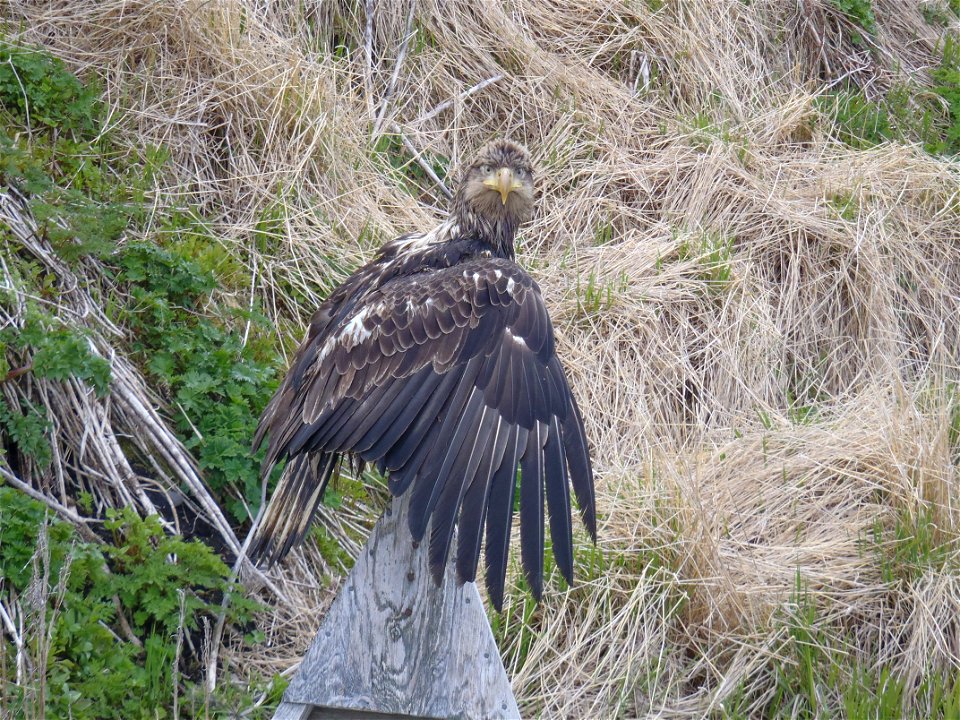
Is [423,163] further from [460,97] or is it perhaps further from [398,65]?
[398,65]

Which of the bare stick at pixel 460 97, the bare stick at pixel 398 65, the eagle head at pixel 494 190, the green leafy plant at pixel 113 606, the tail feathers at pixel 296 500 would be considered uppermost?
the bare stick at pixel 398 65

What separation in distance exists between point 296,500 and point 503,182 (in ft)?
5.15

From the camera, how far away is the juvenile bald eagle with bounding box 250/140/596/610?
288 cm

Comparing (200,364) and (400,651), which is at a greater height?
(200,364)

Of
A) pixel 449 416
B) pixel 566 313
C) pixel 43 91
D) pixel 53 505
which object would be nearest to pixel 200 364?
pixel 53 505

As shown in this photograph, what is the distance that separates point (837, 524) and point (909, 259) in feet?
7.23

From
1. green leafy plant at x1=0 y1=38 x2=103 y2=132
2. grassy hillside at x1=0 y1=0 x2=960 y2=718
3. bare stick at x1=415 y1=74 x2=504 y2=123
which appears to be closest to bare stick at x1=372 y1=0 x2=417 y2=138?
grassy hillside at x1=0 y1=0 x2=960 y2=718

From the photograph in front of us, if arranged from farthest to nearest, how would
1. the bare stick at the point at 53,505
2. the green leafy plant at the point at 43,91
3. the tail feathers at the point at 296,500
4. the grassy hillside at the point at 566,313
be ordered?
the green leafy plant at the point at 43,91, the grassy hillside at the point at 566,313, the bare stick at the point at 53,505, the tail feathers at the point at 296,500

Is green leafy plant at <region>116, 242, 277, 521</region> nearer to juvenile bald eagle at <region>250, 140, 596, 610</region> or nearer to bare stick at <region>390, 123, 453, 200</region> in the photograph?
juvenile bald eagle at <region>250, 140, 596, 610</region>

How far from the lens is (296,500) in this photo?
3.51 meters

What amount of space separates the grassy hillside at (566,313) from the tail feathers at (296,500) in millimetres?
423

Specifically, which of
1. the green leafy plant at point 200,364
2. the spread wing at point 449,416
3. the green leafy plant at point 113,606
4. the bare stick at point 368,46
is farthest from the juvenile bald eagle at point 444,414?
the bare stick at point 368,46

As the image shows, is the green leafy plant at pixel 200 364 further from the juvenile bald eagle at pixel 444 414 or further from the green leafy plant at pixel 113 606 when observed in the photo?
the juvenile bald eagle at pixel 444 414

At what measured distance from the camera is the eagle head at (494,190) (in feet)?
14.7
